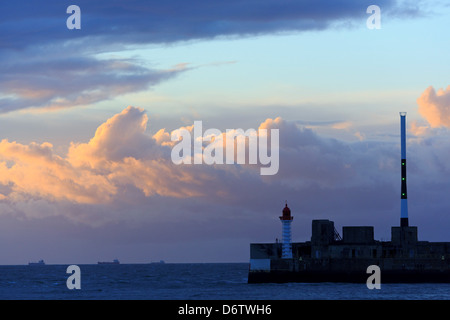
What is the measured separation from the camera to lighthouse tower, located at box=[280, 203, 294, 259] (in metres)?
112

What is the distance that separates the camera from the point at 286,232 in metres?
114

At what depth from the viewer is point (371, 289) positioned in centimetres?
10856

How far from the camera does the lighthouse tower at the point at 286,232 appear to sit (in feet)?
366
